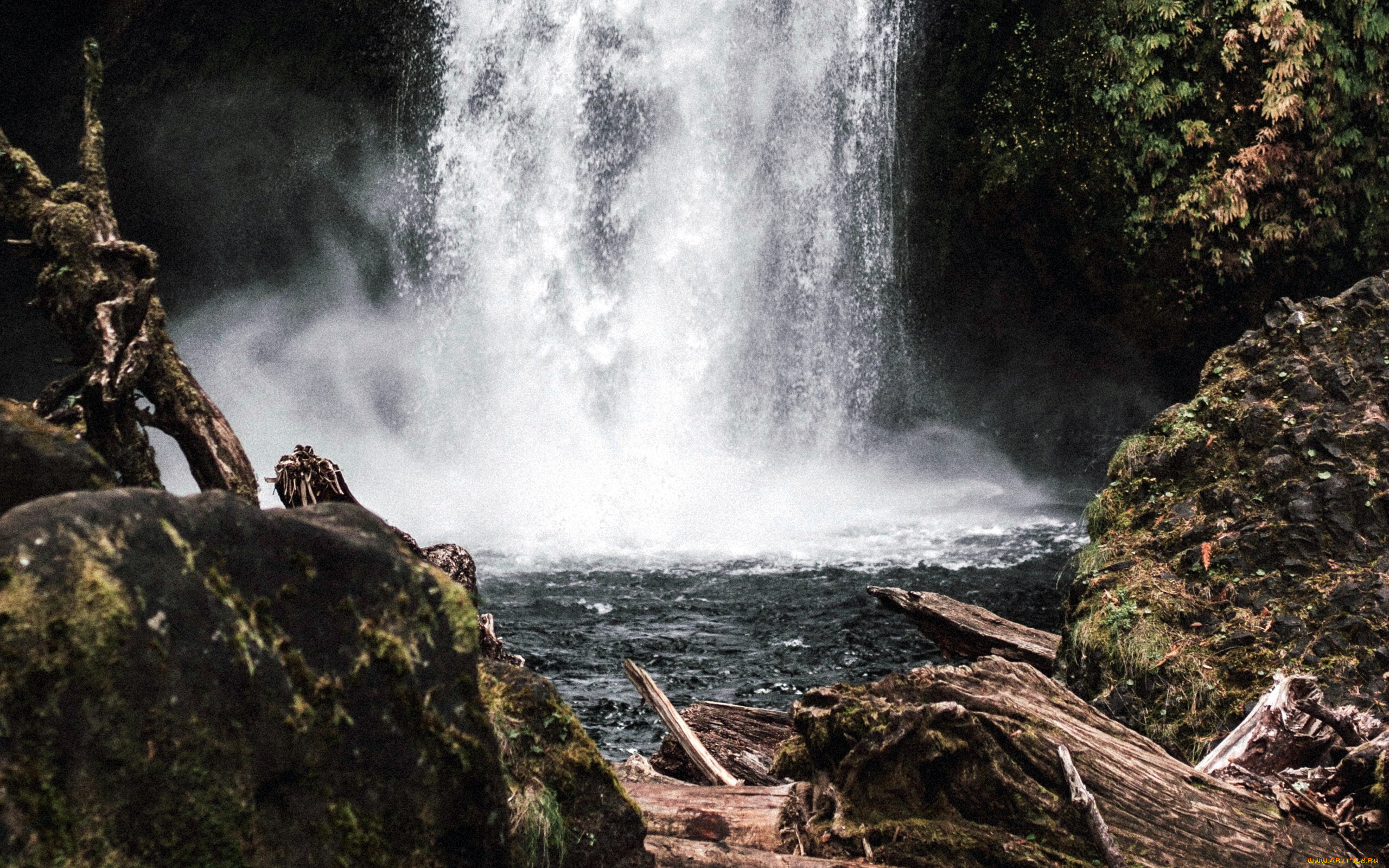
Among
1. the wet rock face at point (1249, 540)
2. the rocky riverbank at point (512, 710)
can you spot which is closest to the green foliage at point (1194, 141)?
the wet rock face at point (1249, 540)

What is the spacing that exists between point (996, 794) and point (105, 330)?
11.2ft

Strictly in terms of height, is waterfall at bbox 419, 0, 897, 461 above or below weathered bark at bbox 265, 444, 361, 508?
above

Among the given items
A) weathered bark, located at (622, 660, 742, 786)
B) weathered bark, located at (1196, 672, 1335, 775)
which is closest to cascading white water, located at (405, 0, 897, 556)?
weathered bark, located at (622, 660, 742, 786)

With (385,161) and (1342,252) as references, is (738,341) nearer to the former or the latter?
(385,161)

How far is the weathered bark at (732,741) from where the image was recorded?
495 cm

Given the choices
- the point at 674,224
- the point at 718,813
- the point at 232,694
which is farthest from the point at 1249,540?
the point at 674,224

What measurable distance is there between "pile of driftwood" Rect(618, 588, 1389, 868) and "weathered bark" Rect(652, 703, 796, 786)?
71 cm

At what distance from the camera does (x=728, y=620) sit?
10055 millimetres

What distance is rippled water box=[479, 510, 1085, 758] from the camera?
27.3ft

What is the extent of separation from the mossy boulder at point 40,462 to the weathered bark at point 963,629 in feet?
15.2

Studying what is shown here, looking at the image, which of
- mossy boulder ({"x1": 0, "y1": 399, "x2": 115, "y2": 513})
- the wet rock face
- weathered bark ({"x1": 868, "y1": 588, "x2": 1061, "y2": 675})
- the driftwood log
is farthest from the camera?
weathered bark ({"x1": 868, "y1": 588, "x2": 1061, "y2": 675})

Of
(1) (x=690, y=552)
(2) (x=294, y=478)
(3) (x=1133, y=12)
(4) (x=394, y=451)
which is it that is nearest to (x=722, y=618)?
(1) (x=690, y=552)

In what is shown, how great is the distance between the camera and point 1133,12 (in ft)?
45.6

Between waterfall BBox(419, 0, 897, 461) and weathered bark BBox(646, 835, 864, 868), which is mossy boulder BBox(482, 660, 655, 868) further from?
waterfall BBox(419, 0, 897, 461)
